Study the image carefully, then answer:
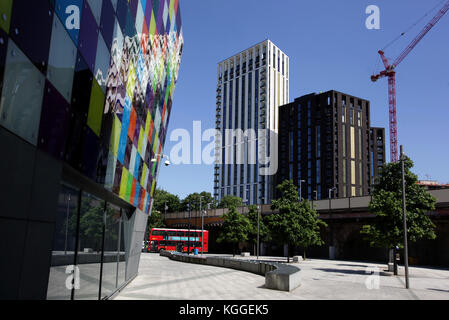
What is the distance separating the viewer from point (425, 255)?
1825 inches

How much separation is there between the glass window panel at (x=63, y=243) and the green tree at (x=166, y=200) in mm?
107635

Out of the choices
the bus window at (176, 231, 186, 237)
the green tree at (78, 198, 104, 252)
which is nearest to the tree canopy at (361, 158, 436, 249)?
the green tree at (78, 198, 104, 252)

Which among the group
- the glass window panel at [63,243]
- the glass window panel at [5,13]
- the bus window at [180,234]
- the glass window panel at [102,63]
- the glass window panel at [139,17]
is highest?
the glass window panel at [139,17]

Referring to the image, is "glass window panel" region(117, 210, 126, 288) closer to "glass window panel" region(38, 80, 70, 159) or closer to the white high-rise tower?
"glass window panel" region(38, 80, 70, 159)

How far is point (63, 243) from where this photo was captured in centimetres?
877

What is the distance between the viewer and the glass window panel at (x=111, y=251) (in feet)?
46.1

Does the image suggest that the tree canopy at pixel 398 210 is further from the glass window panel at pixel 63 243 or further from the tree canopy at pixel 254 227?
the tree canopy at pixel 254 227

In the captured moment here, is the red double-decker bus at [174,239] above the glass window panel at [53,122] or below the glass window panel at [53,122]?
below

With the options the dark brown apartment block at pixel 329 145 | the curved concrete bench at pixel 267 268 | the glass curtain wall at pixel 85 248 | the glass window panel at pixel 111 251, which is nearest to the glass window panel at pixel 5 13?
the glass curtain wall at pixel 85 248

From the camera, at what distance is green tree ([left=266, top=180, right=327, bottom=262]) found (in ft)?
150

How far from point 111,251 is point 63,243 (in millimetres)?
6710

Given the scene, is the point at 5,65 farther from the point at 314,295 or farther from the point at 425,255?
the point at 425,255

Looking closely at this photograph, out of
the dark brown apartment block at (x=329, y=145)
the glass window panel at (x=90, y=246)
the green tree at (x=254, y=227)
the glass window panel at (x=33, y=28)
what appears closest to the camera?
the glass window panel at (x=33, y=28)
